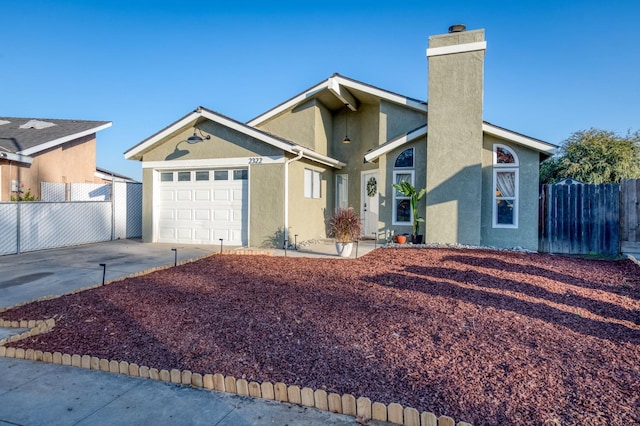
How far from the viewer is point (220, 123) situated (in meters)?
11.1

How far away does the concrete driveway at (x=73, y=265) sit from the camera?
245 inches

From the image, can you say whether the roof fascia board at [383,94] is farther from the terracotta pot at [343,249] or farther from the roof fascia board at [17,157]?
the roof fascia board at [17,157]

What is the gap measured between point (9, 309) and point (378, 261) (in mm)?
6242

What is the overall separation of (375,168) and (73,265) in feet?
30.8

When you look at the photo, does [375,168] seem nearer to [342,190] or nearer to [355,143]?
[355,143]

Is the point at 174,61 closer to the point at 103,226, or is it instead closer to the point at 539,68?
the point at 103,226

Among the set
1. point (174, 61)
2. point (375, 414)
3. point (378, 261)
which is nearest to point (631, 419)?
→ point (375, 414)

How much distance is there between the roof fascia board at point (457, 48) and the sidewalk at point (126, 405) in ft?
34.2

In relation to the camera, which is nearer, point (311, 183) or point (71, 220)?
point (71, 220)

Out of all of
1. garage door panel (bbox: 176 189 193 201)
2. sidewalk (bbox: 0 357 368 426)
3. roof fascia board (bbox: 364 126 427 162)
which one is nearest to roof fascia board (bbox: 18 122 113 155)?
garage door panel (bbox: 176 189 193 201)

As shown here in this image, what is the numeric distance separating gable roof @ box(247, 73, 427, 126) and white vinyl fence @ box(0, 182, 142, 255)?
5.54 metres

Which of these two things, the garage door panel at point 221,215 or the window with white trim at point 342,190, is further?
the window with white trim at point 342,190

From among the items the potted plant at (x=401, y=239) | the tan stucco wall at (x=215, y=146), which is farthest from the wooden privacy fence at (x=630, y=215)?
the tan stucco wall at (x=215, y=146)

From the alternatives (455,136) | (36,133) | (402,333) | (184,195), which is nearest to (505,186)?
(455,136)
